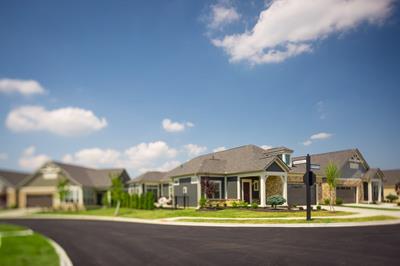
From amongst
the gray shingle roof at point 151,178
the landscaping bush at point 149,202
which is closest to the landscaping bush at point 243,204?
the landscaping bush at point 149,202

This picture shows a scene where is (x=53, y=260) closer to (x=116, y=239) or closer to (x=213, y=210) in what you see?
(x=116, y=239)

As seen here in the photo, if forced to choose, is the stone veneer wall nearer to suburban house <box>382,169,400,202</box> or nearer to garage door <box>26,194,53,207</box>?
garage door <box>26,194,53,207</box>

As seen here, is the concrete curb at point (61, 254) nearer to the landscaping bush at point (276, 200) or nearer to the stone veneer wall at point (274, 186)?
the landscaping bush at point (276, 200)

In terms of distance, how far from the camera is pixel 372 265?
10508 mm

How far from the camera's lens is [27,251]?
52.1 feet

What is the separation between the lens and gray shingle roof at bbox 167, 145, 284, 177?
34.1m

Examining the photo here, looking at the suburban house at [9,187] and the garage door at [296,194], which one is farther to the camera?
the garage door at [296,194]

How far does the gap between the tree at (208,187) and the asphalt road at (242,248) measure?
1532 cm

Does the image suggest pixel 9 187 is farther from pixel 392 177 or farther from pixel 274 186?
pixel 392 177

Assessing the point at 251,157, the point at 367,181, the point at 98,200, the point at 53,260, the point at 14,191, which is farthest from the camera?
the point at 98,200

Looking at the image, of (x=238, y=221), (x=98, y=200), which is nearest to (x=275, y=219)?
(x=238, y=221)

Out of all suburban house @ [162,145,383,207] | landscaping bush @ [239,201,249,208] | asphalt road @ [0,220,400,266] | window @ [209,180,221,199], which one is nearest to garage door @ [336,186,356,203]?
suburban house @ [162,145,383,207]

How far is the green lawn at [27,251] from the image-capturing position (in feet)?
43.8

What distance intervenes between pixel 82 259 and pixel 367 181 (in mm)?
38860
